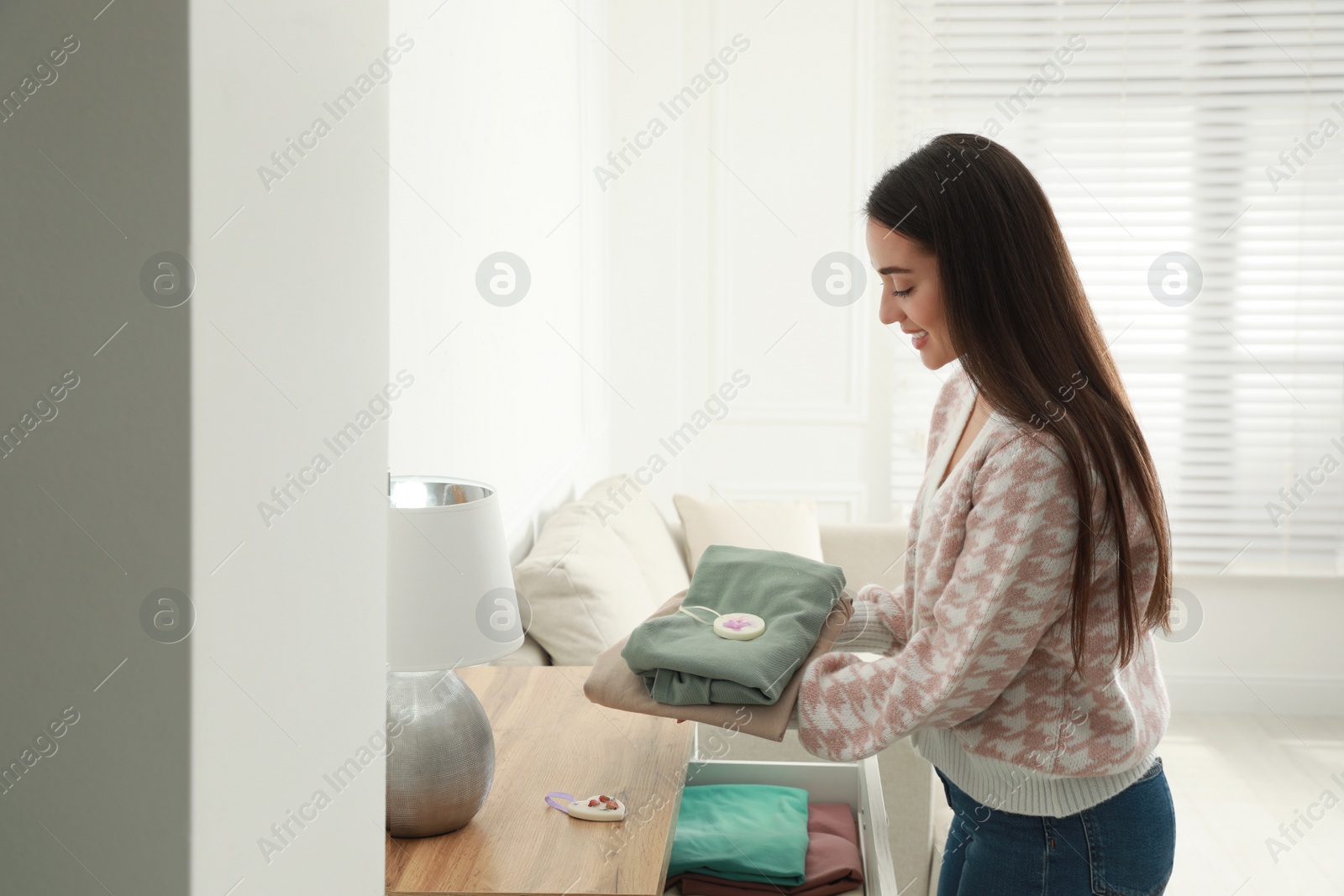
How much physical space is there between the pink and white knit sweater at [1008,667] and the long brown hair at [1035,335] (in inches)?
0.6

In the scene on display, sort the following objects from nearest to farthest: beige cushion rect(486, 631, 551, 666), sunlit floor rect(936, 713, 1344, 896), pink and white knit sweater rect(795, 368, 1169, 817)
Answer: pink and white knit sweater rect(795, 368, 1169, 817)
beige cushion rect(486, 631, 551, 666)
sunlit floor rect(936, 713, 1344, 896)

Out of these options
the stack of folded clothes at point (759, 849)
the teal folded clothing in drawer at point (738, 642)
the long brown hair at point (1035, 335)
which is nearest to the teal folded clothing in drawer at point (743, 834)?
the stack of folded clothes at point (759, 849)

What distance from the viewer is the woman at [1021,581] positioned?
3.29ft

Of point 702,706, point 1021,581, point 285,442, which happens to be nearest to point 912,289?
point 1021,581

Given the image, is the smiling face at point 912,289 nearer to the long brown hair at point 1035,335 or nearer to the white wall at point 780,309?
the long brown hair at point 1035,335

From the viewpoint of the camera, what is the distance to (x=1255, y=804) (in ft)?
9.87

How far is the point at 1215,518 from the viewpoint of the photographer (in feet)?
12.3

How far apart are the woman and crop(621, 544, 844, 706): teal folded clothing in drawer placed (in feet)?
0.19

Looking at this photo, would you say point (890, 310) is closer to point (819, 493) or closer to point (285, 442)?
point (285, 442)

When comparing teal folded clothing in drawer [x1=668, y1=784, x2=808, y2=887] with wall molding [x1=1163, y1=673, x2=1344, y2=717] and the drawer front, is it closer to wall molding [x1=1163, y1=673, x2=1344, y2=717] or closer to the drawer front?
the drawer front

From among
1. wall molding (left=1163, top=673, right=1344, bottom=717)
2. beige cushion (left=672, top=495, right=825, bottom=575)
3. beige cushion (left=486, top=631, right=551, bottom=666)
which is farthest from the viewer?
wall molding (left=1163, top=673, right=1344, bottom=717)

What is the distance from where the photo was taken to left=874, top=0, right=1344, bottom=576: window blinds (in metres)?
3.61

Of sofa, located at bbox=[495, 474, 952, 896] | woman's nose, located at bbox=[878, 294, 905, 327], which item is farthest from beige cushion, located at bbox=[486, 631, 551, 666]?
woman's nose, located at bbox=[878, 294, 905, 327]

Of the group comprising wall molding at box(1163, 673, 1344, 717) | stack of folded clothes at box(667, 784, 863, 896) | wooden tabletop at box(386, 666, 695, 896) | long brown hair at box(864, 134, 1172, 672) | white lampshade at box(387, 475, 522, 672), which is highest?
long brown hair at box(864, 134, 1172, 672)
